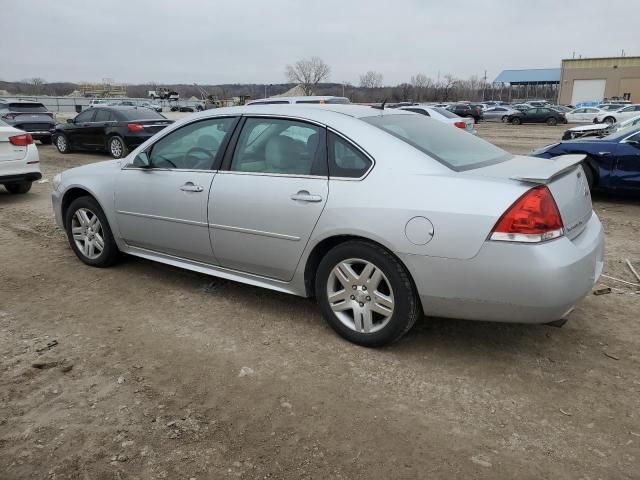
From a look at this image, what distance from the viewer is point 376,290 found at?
11.0 feet

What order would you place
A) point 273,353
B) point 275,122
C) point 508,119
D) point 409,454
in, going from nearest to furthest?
point 409,454
point 273,353
point 275,122
point 508,119

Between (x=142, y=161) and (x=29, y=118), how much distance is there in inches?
661

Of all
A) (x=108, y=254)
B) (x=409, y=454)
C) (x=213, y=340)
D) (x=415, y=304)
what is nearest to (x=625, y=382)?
(x=415, y=304)

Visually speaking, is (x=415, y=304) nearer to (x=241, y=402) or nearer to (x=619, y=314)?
(x=241, y=402)

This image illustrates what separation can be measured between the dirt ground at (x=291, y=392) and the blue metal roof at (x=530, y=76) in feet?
332

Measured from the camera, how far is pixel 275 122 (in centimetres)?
393

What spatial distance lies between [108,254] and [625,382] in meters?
4.26

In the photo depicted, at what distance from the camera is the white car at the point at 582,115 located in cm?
3606

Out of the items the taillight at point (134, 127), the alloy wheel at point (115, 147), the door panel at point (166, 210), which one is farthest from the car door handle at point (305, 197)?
the alloy wheel at point (115, 147)

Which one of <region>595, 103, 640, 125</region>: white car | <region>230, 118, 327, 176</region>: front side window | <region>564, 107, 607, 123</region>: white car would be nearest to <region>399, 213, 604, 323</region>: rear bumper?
<region>230, 118, 327, 176</region>: front side window

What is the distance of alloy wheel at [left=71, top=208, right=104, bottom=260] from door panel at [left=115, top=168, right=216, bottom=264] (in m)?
0.41

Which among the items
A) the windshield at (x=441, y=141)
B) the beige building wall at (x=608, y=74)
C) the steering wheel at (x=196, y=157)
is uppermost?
the beige building wall at (x=608, y=74)

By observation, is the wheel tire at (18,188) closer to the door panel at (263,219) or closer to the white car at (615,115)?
the door panel at (263,219)

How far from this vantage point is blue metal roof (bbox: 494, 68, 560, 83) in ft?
309
